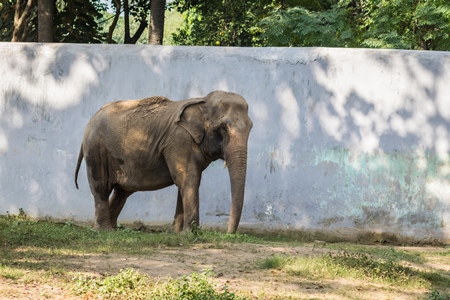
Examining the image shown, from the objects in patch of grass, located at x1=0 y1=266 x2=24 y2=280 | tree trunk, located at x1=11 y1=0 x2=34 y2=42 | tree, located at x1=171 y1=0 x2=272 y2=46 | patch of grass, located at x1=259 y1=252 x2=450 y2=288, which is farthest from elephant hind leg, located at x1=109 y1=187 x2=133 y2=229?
tree, located at x1=171 y1=0 x2=272 y2=46

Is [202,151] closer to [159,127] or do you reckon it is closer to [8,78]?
[159,127]

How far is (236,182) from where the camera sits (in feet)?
33.6

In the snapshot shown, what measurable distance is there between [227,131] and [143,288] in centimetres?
405

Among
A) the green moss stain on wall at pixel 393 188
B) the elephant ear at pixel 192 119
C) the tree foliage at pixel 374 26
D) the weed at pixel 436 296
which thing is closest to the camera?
the weed at pixel 436 296

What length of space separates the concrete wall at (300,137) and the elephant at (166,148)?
1383 mm

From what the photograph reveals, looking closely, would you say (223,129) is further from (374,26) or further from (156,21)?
(374,26)

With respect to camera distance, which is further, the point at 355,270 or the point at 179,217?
the point at 179,217

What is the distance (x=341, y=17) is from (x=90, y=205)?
9.41 m

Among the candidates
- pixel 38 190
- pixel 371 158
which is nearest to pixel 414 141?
pixel 371 158

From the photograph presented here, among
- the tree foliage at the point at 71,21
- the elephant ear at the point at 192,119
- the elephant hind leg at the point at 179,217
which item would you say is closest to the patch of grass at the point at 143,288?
the elephant ear at the point at 192,119

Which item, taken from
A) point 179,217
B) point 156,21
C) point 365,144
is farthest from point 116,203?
point 156,21

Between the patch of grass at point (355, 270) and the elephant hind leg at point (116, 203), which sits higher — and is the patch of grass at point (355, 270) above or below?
below

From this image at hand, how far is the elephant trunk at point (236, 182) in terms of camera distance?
33.3ft

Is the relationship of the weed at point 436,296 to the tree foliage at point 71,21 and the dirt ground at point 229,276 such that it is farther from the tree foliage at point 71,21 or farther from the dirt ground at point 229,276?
the tree foliage at point 71,21
